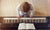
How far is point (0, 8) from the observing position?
229 cm

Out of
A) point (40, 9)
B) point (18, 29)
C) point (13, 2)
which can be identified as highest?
point (13, 2)

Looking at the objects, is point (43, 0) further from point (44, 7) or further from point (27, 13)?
point (27, 13)

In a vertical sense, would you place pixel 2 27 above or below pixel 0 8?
below

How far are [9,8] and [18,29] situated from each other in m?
1.37

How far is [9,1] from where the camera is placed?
7.63 ft

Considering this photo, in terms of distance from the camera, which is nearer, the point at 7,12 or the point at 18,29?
the point at 18,29

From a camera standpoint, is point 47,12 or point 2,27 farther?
point 47,12

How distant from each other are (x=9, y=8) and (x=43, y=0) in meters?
0.97

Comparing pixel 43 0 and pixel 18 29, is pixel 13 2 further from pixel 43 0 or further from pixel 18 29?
pixel 18 29

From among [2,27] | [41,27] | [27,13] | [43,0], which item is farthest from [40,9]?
[2,27]

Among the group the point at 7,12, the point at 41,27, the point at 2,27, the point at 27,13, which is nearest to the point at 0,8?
the point at 7,12

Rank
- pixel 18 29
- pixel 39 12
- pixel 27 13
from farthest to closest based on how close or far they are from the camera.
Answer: pixel 39 12
pixel 27 13
pixel 18 29

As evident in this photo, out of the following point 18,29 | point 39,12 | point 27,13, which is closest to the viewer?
point 18,29

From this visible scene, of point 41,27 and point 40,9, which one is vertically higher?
point 40,9
